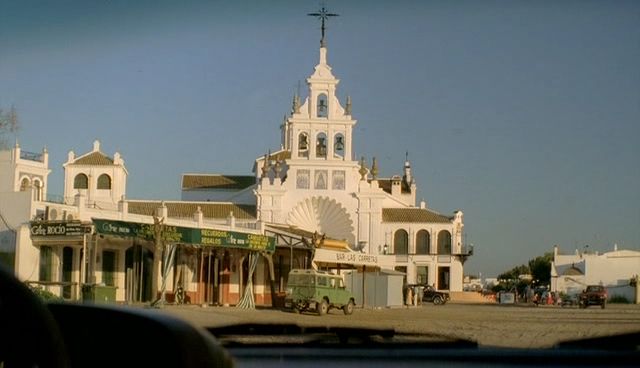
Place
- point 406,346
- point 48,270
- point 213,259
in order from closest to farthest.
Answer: point 406,346 < point 48,270 < point 213,259

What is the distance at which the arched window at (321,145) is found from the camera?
2813 inches

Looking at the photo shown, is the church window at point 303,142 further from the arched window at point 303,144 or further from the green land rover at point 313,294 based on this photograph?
the green land rover at point 313,294

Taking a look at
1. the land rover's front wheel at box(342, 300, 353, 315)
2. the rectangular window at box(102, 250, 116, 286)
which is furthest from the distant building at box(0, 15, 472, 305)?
the land rover's front wheel at box(342, 300, 353, 315)

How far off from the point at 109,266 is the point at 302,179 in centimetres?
3610

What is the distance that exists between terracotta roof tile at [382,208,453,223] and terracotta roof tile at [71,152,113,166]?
2159 centimetres

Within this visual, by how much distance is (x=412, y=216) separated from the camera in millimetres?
77062

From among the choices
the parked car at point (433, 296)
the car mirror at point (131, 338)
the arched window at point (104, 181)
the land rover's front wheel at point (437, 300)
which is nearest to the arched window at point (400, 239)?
the parked car at point (433, 296)

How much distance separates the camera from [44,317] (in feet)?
8.70

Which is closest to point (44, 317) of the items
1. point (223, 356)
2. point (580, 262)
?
point (223, 356)

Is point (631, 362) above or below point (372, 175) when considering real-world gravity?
below

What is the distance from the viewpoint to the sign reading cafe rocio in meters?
34.9

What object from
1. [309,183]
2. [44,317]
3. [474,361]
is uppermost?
[309,183]

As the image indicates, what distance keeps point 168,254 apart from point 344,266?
42.7ft

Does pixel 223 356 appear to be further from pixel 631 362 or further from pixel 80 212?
pixel 80 212
